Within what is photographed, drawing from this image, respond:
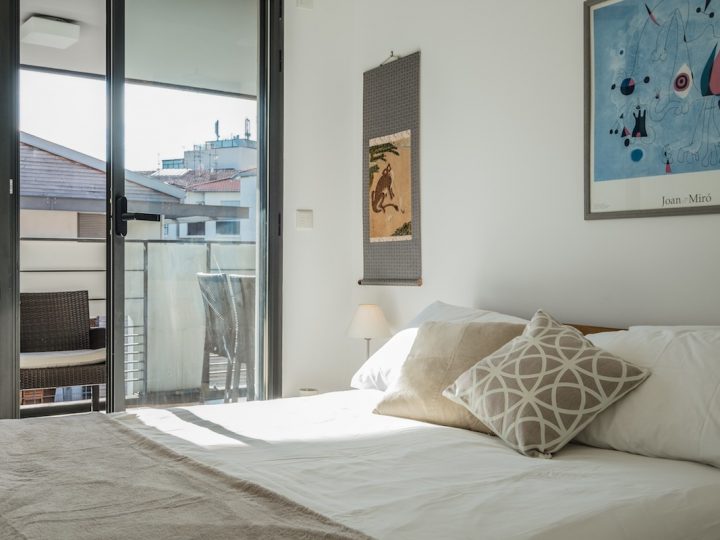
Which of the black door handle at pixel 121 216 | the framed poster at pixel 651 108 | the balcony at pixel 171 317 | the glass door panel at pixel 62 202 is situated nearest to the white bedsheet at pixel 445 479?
the framed poster at pixel 651 108

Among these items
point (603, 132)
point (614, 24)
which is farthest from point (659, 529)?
point (614, 24)

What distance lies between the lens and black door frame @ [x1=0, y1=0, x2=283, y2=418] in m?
3.12

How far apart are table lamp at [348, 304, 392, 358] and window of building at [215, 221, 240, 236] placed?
0.76m

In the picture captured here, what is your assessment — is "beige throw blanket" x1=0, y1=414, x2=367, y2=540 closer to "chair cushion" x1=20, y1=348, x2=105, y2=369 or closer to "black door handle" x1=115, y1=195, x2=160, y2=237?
"black door handle" x1=115, y1=195, x2=160, y2=237

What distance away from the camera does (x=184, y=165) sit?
11.8ft

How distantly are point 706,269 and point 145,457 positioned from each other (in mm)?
1804

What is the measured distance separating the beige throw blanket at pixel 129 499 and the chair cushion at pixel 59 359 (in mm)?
2784

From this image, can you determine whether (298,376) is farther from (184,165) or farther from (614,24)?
(614,24)

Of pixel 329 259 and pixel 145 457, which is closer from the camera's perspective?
pixel 145 457

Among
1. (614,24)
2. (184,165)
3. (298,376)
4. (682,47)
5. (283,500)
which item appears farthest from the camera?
(298,376)

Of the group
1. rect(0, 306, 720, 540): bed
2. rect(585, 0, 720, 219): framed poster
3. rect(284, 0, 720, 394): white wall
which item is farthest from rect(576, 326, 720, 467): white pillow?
rect(585, 0, 720, 219): framed poster

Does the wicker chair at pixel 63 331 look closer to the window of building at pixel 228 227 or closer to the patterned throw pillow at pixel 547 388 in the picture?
the window of building at pixel 228 227

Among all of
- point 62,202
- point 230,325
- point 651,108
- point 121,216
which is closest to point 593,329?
point 651,108

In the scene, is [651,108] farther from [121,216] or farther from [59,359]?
[59,359]
